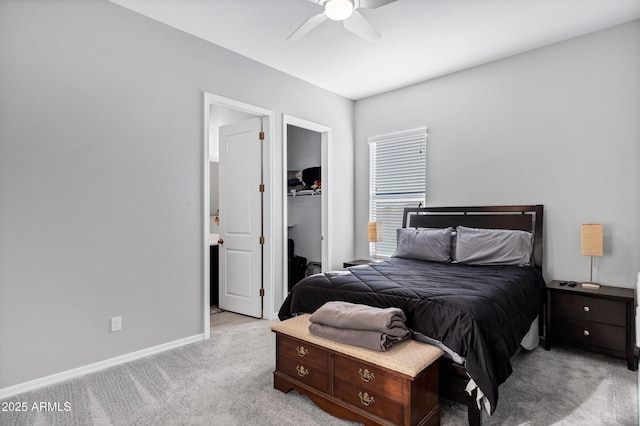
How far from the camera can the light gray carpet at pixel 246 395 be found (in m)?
2.07

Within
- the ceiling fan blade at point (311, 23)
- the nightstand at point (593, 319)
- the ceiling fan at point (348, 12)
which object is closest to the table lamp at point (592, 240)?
the nightstand at point (593, 319)

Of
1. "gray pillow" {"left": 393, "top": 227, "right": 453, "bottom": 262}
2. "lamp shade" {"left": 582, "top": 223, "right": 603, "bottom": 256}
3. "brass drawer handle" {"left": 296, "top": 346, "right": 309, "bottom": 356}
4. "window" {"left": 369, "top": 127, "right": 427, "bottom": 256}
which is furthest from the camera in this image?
"window" {"left": 369, "top": 127, "right": 427, "bottom": 256}

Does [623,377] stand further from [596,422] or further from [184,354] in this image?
[184,354]

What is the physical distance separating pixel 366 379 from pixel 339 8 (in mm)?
2254

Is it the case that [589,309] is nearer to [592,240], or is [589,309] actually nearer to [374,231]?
[592,240]

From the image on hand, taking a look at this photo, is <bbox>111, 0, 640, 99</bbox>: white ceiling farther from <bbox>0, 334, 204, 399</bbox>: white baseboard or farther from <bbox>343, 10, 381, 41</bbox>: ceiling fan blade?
<bbox>0, 334, 204, 399</bbox>: white baseboard

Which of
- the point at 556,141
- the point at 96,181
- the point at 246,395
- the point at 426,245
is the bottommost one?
the point at 246,395

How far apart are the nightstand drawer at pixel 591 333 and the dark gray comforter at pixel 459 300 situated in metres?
0.24

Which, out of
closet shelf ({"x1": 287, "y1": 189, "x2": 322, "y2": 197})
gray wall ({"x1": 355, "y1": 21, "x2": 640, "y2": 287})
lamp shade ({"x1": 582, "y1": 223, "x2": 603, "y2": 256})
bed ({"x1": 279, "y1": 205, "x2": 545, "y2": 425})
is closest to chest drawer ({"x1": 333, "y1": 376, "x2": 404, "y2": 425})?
bed ({"x1": 279, "y1": 205, "x2": 545, "y2": 425})

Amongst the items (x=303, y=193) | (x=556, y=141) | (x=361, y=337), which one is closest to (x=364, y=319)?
(x=361, y=337)

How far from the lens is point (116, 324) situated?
2834mm

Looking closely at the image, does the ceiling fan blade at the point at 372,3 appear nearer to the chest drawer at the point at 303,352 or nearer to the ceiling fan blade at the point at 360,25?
the ceiling fan blade at the point at 360,25

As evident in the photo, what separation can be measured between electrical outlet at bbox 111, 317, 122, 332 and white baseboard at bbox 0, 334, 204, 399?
228 mm

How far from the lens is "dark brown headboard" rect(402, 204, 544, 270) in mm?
3541
